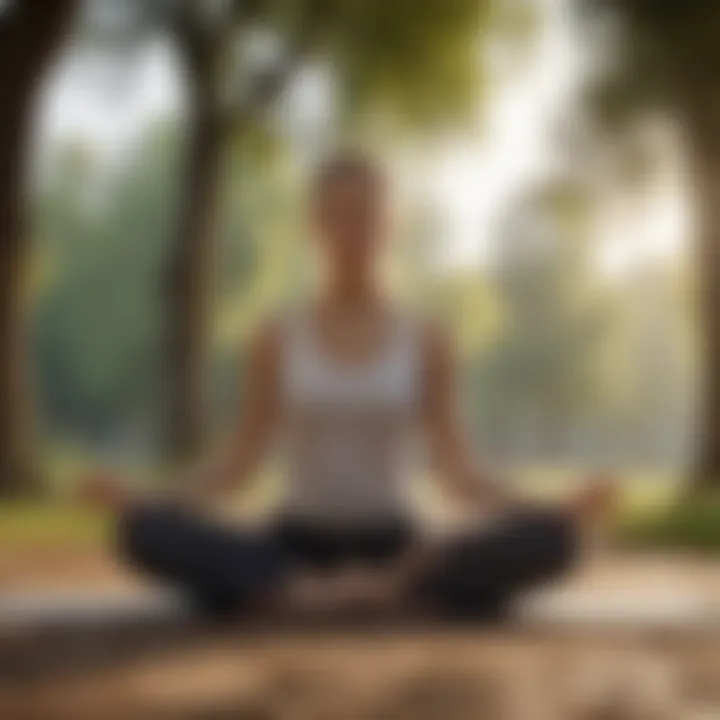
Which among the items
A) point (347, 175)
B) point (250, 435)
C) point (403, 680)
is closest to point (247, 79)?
point (347, 175)

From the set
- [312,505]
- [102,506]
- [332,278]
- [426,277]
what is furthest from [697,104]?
[102,506]

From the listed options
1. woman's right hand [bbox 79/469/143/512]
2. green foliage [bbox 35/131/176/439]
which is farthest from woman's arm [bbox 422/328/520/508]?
green foliage [bbox 35/131/176/439]

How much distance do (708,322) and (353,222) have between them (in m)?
0.47

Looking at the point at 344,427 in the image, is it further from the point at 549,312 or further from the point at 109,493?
the point at 549,312

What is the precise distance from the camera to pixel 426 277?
1.35m

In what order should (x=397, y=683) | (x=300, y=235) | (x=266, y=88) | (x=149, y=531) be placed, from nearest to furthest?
(x=397, y=683) → (x=149, y=531) → (x=300, y=235) → (x=266, y=88)

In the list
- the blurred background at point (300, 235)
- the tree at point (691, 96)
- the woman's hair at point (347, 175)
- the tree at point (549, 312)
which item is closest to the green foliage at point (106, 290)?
the blurred background at point (300, 235)

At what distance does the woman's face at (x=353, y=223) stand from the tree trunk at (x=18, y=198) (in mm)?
388

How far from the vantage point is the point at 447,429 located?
1159 millimetres

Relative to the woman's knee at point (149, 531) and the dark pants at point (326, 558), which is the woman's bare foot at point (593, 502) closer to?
the dark pants at point (326, 558)

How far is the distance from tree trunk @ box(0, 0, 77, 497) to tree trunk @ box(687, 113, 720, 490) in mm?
664

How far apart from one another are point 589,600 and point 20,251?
64 centimetres

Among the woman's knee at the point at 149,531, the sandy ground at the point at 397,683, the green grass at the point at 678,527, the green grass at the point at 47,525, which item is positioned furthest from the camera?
the green grass at the point at 678,527

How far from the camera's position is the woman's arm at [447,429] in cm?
115
